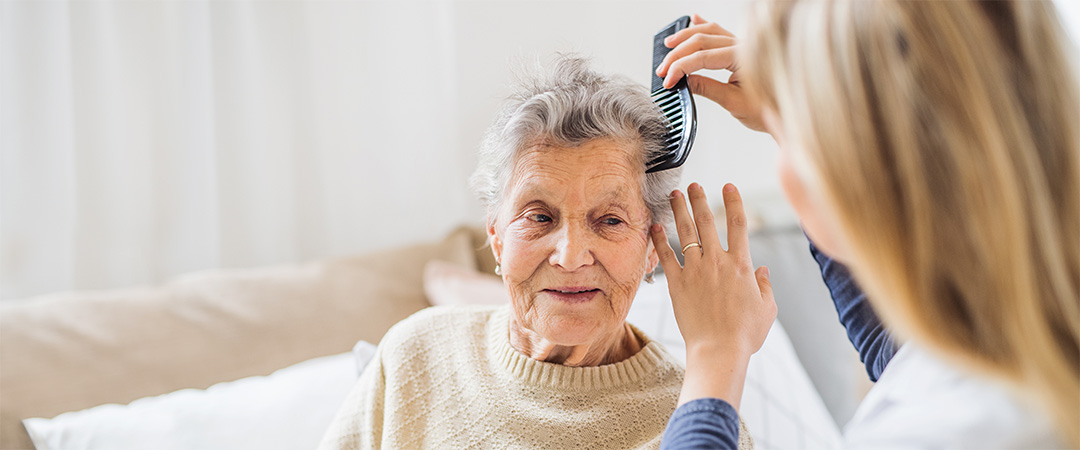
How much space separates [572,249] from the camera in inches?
44.8

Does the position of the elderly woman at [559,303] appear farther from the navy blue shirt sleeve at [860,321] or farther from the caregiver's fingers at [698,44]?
the navy blue shirt sleeve at [860,321]

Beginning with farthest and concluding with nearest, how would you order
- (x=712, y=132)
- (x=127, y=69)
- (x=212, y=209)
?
(x=712, y=132) → (x=212, y=209) → (x=127, y=69)

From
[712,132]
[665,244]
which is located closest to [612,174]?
[665,244]

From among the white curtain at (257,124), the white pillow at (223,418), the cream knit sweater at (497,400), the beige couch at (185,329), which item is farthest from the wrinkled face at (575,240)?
the beige couch at (185,329)

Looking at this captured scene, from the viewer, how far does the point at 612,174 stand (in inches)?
46.1

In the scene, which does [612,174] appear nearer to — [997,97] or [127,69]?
[997,97]

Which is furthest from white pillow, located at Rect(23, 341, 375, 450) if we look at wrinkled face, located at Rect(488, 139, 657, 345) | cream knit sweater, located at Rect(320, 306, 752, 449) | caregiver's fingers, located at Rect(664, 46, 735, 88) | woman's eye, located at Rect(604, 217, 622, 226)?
caregiver's fingers, located at Rect(664, 46, 735, 88)

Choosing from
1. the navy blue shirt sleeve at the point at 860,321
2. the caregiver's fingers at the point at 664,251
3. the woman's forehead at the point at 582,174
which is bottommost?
the navy blue shirt sleeve at the point at 860,321

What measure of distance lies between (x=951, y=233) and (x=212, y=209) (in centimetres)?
187

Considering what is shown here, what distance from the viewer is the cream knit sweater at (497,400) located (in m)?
1.20

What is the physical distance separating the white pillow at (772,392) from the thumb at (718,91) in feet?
1.82

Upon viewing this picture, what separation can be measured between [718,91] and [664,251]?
30 centimetres

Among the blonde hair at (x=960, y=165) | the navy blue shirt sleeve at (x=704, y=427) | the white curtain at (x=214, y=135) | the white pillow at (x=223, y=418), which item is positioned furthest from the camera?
the white curtain at (x=214, y=135)

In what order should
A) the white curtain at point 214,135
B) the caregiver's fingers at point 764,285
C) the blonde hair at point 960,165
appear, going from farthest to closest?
the white curtain at point 214,135 → the caregiver's fingers at point 764,285 → the blonde hair at point 960,165
